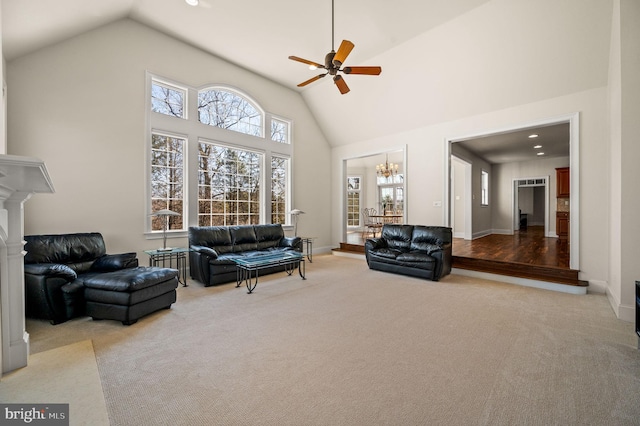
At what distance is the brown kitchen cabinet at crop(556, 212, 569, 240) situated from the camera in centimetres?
884

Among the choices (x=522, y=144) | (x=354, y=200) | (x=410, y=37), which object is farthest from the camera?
(x=354, y=200)

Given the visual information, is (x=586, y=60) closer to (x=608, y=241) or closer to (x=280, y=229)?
(x=608, y=241)

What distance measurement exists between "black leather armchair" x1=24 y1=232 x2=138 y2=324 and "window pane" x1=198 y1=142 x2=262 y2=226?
76.9 inches

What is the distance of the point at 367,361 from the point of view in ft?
7.38

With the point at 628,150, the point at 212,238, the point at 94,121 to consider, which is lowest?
the point at 212,238

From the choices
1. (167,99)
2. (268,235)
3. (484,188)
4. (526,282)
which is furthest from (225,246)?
(484,188)

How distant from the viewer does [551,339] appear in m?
2.64

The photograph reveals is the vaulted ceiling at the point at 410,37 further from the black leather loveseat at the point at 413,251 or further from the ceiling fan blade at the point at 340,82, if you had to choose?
the black leather loveseat at the point at 413,251

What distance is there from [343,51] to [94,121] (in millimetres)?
3894

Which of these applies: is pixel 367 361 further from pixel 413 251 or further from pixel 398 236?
pixel 398 236

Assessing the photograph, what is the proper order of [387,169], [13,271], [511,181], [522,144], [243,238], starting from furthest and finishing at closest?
[511,181]
[387,169]
[522,144]
[243,238]
[13,271]

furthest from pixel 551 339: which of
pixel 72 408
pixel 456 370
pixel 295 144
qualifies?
pixel 295 144

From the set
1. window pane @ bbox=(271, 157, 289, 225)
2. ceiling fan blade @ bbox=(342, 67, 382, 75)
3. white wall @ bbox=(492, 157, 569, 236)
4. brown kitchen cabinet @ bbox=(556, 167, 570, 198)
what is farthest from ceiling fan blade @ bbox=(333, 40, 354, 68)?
white wall @ bbox=(492, 157, 569, 236)

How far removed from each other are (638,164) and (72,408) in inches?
213
